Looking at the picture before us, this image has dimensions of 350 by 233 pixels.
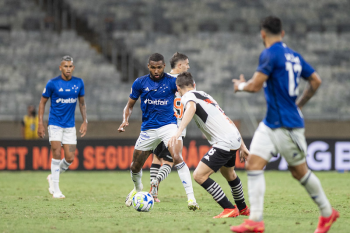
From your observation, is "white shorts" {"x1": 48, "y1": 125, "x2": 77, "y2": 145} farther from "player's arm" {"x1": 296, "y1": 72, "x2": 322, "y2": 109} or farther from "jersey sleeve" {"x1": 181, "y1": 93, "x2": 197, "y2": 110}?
"player's arm" {"x1": 296, "y1": 72, "x2": 322, "y2": 109}

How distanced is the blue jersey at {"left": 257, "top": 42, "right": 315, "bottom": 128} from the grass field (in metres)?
1.29

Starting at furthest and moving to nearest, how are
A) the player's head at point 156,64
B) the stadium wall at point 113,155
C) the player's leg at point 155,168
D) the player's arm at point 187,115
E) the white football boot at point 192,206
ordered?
the stadium wall at point 113,155
the player's leg at point 155,168
the player's head at point 156,64
the white football boot at point 192,206
the player's arm at point 187,115

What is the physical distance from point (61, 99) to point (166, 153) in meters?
2.37

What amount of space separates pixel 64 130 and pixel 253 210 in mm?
5355

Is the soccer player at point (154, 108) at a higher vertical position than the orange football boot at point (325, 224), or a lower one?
higher

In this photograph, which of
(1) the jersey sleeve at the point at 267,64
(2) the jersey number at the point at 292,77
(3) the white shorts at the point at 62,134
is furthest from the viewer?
(3) the white shorts at the point at 62,134

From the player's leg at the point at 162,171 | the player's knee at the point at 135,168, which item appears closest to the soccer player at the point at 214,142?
the player's knee at the point at 135,168

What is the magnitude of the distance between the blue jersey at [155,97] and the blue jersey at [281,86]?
2911 mm

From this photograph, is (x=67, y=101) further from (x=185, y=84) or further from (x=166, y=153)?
(x=185, y=84)

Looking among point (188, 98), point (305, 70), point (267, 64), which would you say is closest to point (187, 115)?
point (188, 98)

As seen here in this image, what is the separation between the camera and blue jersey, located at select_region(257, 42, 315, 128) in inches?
204

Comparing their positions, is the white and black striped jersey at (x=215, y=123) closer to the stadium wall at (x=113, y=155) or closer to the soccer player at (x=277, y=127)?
the soccer player at (x=277, y=127)

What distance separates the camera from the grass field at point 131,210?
19.1ft

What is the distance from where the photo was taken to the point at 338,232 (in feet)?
17.9
